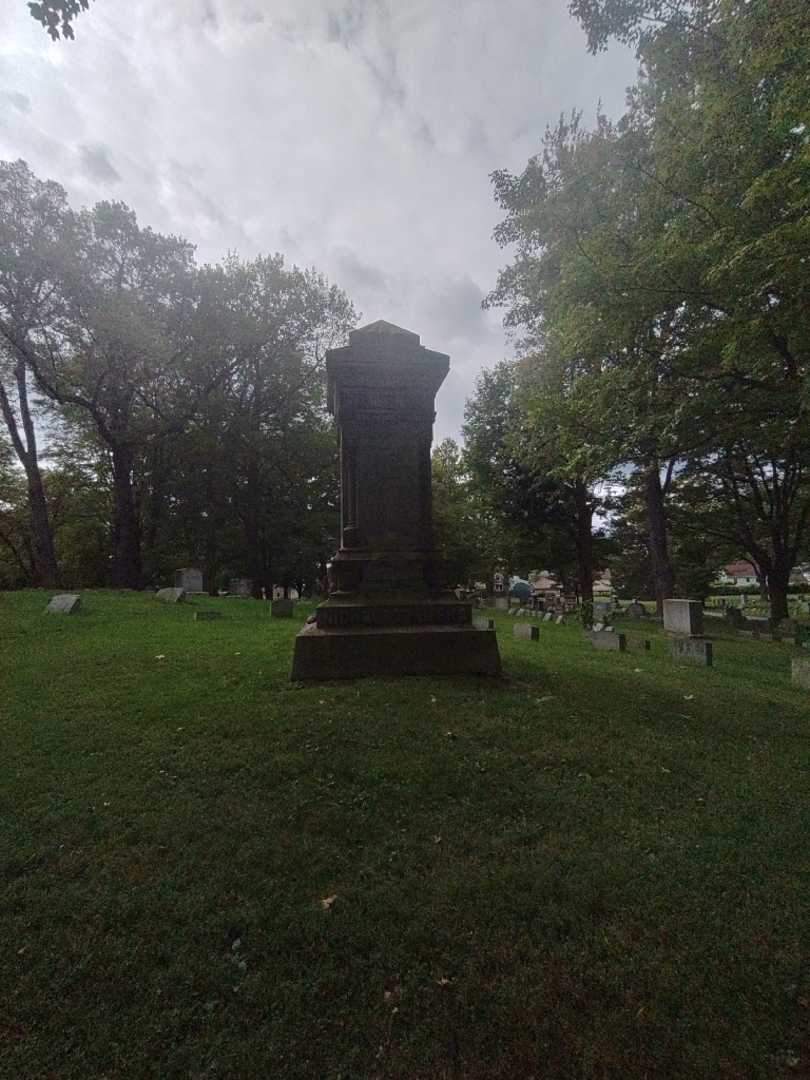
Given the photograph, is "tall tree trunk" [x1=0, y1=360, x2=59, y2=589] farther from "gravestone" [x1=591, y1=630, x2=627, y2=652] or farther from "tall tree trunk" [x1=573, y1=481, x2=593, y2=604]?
"tall tree trunk" [x1=573, y1=481, x2=593, y2=604]

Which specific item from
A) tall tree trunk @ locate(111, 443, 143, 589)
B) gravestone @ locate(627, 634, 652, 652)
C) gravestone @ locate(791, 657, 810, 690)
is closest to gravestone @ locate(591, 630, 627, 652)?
gravestone @ locate(627, 634, 652, 652)

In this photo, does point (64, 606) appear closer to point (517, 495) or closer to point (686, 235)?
point (686, 235)

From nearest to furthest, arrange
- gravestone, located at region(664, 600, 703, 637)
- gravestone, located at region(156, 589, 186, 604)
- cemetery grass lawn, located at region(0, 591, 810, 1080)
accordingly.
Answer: cemetery grass lawn, located at region(0, 591, 810, 1080) < gravestone, located at region(664, 600, 703, 637) < gravestone, located at region(156, 589, 186, 604)

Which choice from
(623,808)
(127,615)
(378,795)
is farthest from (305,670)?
(127,615)

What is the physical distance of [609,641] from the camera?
10.3 m

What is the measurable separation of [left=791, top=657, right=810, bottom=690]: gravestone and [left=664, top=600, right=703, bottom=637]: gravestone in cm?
542

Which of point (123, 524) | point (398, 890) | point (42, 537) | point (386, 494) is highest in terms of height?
point (123, 524)

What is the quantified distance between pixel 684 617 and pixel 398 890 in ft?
42.3

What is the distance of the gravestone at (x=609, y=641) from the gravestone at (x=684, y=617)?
3671 millimetres

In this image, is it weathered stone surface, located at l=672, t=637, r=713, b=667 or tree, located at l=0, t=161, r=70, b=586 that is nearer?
weathered stone surface, located at l=672, t=637, r=713, b=667

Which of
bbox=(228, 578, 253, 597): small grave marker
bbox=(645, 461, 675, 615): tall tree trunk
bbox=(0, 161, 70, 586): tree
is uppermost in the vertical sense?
bbox=(0, 161, 70, 586): tree

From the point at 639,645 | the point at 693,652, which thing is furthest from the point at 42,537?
the point at 693,652

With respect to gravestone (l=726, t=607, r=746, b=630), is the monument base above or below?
above

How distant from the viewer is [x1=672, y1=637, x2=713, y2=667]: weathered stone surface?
8.72m
